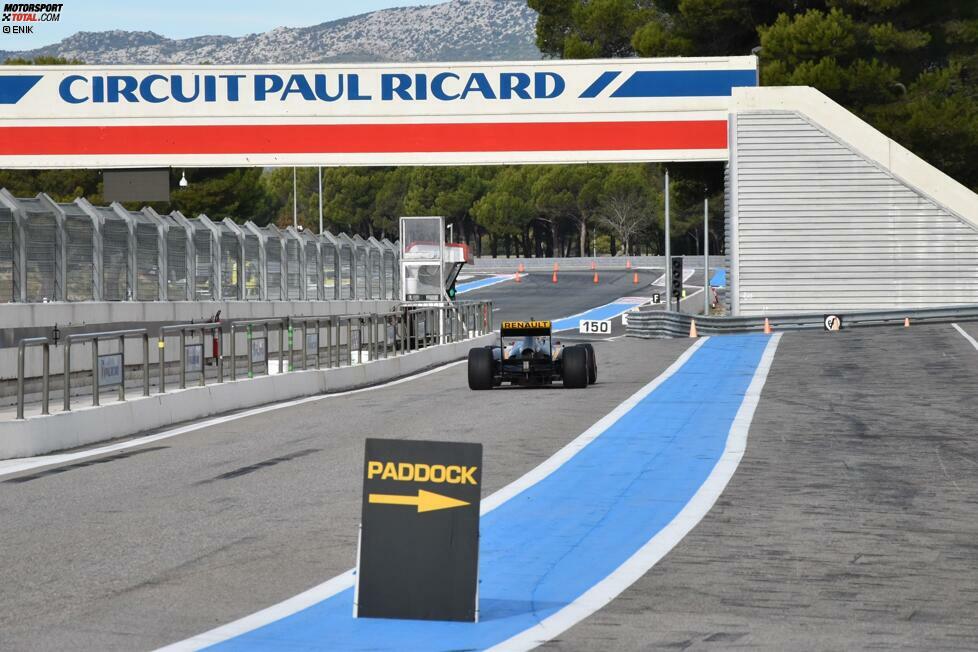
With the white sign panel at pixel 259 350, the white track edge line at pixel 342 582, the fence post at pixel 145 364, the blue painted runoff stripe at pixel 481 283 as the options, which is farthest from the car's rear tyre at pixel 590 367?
the blue painted runoff stripe at pixel 481 283

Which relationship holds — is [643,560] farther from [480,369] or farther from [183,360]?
[480,369]

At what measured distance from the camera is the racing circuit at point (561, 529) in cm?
815

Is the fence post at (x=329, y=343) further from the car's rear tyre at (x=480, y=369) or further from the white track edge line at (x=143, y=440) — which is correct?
the car's rear tyre at (x=480, y=369)

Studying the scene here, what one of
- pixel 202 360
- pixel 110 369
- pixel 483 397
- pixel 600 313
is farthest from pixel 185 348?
pixel 600 313

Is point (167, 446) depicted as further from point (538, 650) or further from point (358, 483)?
point (538, 650)

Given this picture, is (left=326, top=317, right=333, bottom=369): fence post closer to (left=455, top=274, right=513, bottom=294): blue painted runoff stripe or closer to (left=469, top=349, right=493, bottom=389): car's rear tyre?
(left=469, top=349, right=493, bottom=389): car's rear tyre

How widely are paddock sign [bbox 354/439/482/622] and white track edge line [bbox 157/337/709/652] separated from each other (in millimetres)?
654

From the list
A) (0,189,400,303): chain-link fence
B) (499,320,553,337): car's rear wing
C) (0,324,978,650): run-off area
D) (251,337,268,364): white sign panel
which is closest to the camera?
(0,324,978,650): run-off area

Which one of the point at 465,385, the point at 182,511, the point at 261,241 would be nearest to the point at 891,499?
the point at 182,511

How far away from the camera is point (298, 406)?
2508 centimetres

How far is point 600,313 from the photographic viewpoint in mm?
77312

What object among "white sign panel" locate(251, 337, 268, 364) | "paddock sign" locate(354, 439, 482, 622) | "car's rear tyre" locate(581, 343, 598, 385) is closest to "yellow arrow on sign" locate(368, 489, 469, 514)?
"paddock sign" locate(354, 439, 482, 622)

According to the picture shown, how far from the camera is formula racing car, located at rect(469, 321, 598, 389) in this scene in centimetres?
2658

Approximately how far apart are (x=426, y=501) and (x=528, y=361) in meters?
18.6
